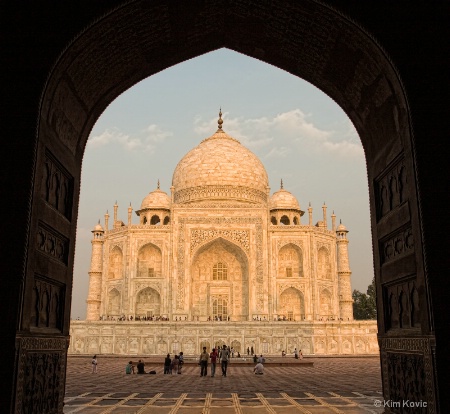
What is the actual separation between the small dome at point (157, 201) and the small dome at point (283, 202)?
26.5 feet

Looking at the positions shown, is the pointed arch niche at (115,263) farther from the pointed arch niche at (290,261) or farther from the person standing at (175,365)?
the person standing at (175,365)

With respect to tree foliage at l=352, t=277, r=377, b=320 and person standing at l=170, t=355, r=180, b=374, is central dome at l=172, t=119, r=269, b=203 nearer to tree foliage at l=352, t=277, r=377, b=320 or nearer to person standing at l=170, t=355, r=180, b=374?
tree foliage at l=352, t=277, r=377, b=320

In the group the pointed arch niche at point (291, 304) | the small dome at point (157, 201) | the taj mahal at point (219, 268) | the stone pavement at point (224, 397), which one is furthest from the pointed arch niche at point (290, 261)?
the stone pavement at point (224, 397)

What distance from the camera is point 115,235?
34.1 metres

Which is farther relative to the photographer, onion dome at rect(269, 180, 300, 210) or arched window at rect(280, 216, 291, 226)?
arched window at rect(280, 216, 291, 226)

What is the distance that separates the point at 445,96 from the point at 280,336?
2269 cm

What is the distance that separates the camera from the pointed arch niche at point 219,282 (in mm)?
32594

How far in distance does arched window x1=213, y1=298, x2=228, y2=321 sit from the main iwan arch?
26.8 m

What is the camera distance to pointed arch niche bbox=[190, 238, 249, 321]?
32594mm

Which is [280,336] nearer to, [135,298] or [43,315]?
[135,298]

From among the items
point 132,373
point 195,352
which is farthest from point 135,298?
point 132,373

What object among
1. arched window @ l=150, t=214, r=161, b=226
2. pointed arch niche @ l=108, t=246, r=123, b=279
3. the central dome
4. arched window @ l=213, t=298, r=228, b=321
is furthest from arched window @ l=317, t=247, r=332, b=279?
pointed arch niche @ l=108, t=246, r=123, b=279

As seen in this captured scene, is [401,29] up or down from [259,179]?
down

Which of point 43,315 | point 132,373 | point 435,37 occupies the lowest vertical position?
point 132,373
